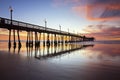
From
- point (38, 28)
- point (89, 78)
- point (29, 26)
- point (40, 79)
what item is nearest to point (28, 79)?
point (40, 79)

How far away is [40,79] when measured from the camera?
6.69 meters

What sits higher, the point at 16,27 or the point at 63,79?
the point at 16,27

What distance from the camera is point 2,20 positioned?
23.7m

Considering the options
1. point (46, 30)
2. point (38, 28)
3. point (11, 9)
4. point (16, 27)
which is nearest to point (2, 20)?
point (16, 27)

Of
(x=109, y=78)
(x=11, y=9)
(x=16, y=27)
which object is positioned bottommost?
(x=109, y=78)

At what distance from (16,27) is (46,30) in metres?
13.9

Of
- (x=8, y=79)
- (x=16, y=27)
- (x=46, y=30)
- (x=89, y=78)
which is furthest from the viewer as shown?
(x=46, y=30)

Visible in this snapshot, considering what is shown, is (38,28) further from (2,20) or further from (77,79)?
(77,79)

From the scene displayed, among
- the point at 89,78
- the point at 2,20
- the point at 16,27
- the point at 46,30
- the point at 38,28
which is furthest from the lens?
the point at 46,30

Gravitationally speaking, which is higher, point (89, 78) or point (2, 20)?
point (2, 20)

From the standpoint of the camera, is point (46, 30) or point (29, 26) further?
point (46, 30)

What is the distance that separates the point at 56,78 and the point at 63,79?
0.34 metres

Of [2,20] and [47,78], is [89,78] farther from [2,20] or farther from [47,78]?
[2,20]

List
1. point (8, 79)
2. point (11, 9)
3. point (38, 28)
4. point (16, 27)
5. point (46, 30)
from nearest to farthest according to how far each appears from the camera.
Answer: point (8, 79)
point (16, 27)
point (11, 9)
point (38, 28)
point (46, 30)
